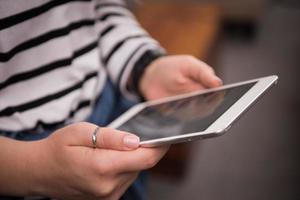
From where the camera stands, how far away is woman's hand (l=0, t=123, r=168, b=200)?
0.42 meters

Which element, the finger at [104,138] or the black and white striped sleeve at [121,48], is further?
the black and white striped sleeve at [121,48]

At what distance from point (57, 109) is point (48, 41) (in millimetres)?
99

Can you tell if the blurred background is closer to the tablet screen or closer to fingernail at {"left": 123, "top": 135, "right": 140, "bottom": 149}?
the tablet screen

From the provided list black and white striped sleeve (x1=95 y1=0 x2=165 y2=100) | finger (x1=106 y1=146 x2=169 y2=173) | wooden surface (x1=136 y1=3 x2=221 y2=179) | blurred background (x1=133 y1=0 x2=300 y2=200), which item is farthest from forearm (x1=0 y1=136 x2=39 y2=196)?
wooden surface (x1=136 y1=3 x2=221 y2=179)

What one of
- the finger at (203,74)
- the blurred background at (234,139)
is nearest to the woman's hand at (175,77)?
the finger at (203,74)

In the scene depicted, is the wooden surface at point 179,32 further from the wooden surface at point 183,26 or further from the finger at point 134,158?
the finger at point 134,158

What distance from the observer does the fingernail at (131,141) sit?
42 centimetres

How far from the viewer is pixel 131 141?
0.42 metres

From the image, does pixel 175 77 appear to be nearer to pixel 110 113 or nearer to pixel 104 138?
pixel 110 113

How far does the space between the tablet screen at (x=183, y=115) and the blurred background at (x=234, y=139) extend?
457 millimetres

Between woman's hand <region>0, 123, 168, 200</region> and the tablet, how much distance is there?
23 millimetres

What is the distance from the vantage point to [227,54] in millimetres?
1960

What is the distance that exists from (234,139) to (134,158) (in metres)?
1.07

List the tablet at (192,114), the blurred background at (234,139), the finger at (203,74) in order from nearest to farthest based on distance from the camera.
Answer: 1. the tablet at (192,114)
2. the finger at (203,74)
3. the blurred background at (234,139)
